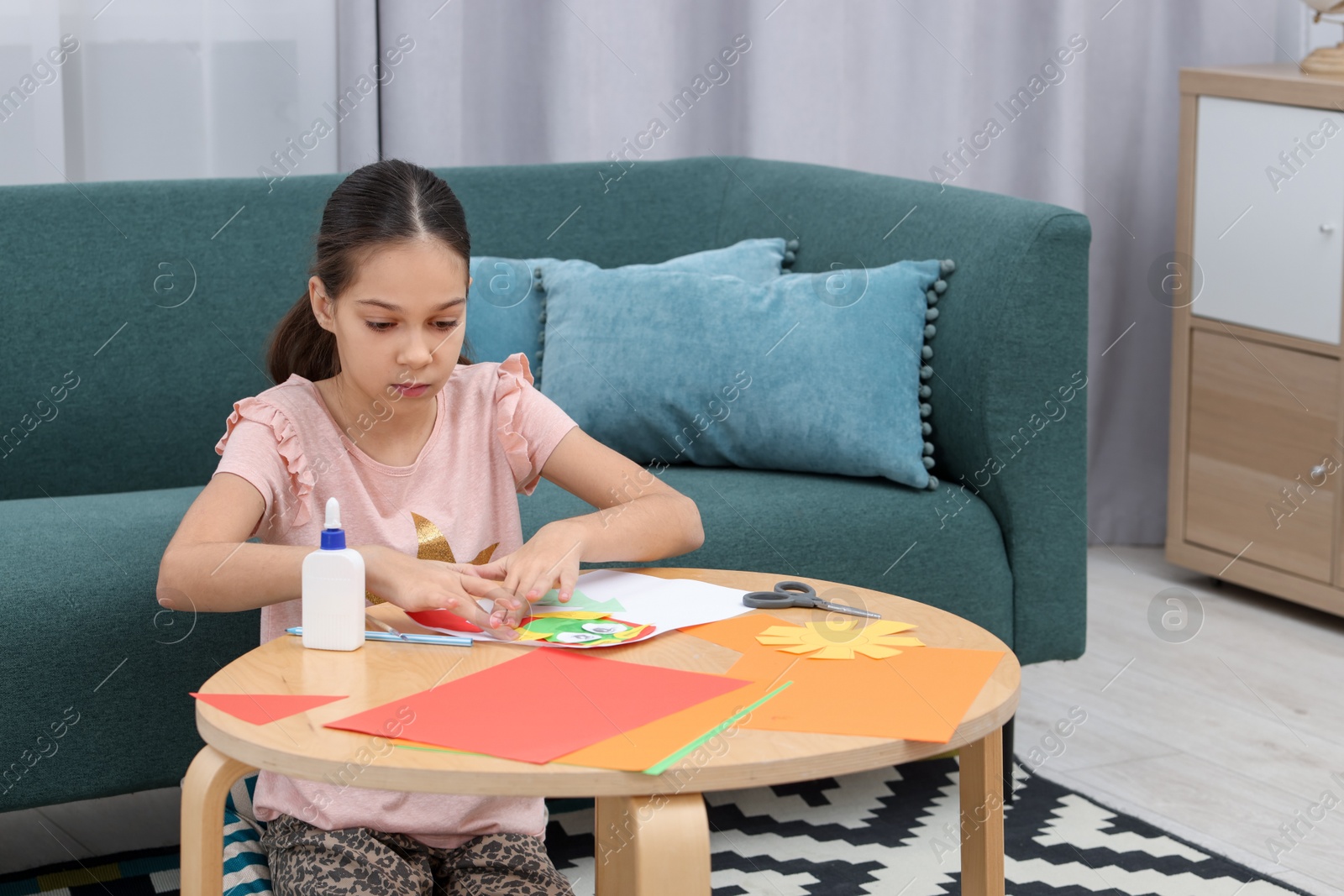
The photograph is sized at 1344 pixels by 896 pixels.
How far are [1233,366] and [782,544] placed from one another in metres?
1.43

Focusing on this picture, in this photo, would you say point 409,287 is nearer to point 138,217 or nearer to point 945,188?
point 138,217

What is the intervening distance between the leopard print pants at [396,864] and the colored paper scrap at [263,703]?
18cm

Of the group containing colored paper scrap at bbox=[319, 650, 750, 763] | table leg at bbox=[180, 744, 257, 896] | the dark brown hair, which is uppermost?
the dark brown hair

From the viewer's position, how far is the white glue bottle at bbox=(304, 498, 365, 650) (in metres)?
1.15

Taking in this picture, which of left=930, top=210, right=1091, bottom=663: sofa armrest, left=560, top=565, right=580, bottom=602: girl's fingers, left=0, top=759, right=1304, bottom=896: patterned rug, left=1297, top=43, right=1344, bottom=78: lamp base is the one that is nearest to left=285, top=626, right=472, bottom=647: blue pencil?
left=560, top=565, right=580, bottom=602: girl's fingers

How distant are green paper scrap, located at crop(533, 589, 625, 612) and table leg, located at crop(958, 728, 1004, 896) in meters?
0.32

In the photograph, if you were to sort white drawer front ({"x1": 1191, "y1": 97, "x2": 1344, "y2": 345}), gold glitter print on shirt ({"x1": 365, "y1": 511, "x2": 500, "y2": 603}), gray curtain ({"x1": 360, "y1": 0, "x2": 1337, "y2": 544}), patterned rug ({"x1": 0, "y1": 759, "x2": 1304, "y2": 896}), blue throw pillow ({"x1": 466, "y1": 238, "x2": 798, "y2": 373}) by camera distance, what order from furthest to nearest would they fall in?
gray curtain ({"x1": 360, "y1": 0, "x2": 1337, "y2": 544}) → white drawer front ({"x1": 1191, "y1": 97, "x2": 1344, "y2": 345}) → blue throw pillow ({"x1": 466, "y1": 238, "x2": 798, "y2": 373}) → patterned rug ({"x1": 0, "y1": 759, "x2": 1304, "y2": 896}) → gold glitter print on shirt ({"x1": 365, "y1": 511, "x2": 500, "y2": 603})

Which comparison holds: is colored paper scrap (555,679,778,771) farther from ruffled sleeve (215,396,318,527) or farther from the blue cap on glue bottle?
ruffled sleeve (215,396,318,527)

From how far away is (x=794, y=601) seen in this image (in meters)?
1.31

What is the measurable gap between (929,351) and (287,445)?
1120mm

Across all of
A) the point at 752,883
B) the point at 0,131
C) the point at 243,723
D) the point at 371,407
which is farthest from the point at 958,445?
the point at 0,131

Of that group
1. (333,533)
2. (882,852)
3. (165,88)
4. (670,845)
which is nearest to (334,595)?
(333,533)

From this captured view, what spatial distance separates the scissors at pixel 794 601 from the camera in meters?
1.29

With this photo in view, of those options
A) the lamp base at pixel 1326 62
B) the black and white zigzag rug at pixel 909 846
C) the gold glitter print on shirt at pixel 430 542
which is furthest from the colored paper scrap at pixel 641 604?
the lamp base at pixel 1326 62
